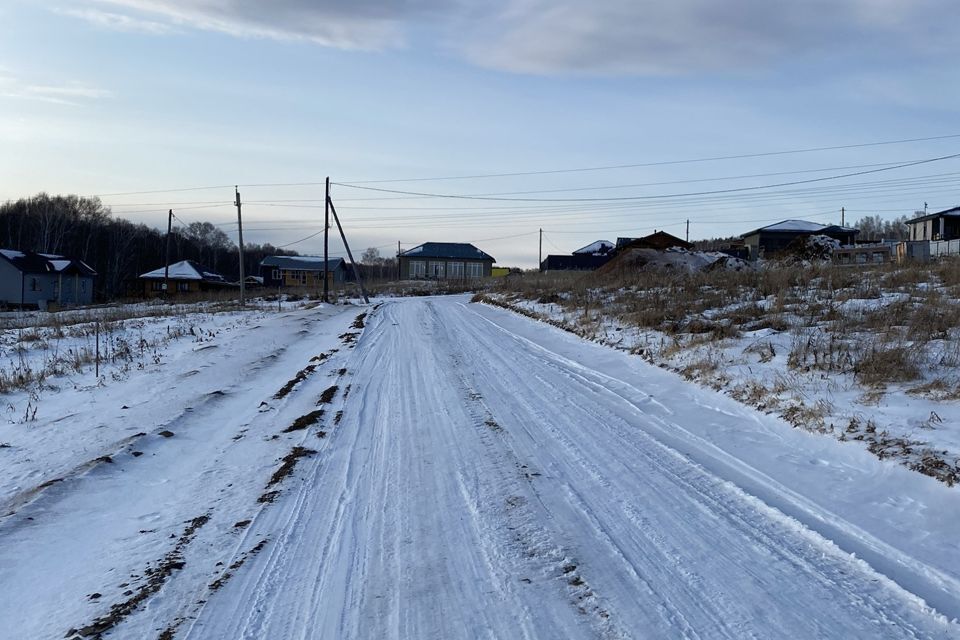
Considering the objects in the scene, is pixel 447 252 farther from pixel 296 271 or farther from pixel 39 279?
pixel 39 279

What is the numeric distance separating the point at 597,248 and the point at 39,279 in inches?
2882

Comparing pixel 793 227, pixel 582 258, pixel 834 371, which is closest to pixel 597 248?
pixel 582 258

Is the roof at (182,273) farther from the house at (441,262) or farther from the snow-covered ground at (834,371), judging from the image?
the snow-covered ground at (834,371)

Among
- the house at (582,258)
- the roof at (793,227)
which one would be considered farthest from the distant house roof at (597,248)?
the roof at (793,227)

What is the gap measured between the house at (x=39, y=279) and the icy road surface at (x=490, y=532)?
210ft

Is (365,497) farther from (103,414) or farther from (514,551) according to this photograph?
(103,414)

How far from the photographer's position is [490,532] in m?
5.09

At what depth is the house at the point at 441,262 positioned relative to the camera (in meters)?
97.7

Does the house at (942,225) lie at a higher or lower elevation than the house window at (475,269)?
higher

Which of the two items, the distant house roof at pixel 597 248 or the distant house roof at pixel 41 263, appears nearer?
the distant house roof at pixel 41 263

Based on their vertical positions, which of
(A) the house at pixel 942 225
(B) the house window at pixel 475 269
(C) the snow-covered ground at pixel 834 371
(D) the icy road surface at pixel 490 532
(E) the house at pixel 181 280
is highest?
(A) the house at pixel 942 225

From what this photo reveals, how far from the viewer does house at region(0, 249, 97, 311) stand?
63.2m

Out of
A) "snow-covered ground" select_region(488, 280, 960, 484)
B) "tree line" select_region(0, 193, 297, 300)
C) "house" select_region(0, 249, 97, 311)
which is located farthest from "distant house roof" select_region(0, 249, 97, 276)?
"snow-covered ground" select_region(488, 280, 960, 484)

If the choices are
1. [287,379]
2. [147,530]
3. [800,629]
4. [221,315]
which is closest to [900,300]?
[800,629]
